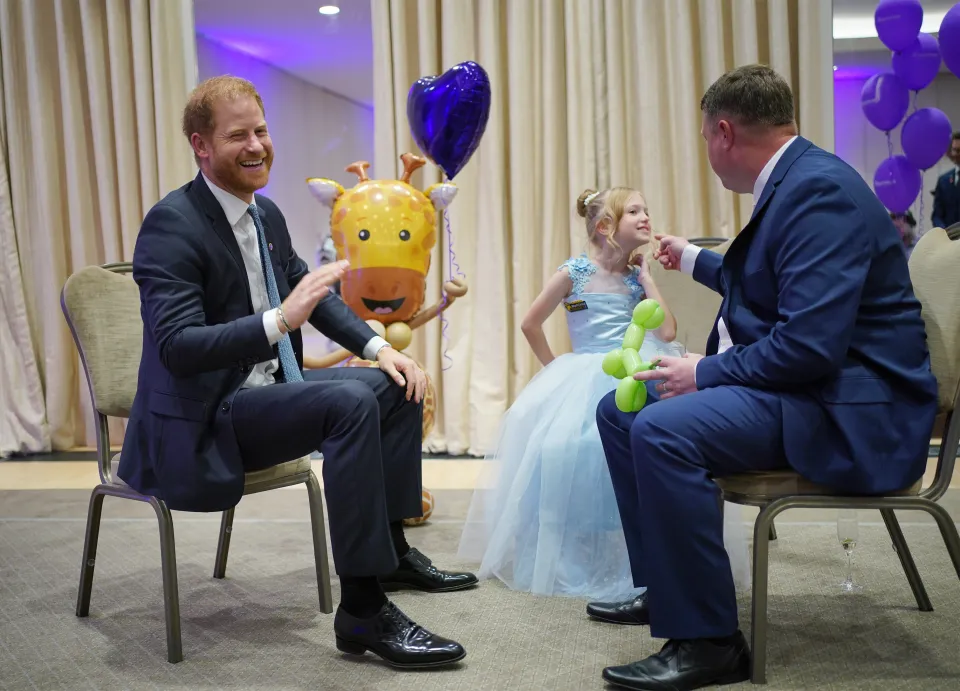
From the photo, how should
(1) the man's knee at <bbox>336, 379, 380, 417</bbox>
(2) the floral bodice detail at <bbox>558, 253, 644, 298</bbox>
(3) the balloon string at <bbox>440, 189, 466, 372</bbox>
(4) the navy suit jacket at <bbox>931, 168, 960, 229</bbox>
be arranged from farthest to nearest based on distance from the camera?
1. (3) the balloon string at <bbox>440, 189, 466, 372</bbox>
2. (4) the navy suit jacket at <bbox>931, 168, 960, 229</bbox>
3. (2) the floral bodice detail at <bbox>558, 253, 644, 298</bbox>
4. (1) the man's knee at <bbox>336, 379, 380, 417</bbox>

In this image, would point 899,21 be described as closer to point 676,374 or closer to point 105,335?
point 676,374

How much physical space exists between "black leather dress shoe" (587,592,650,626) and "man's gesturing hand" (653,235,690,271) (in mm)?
809

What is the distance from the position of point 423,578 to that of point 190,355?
0.89 metres

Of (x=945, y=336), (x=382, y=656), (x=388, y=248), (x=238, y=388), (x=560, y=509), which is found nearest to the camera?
(x=945, y=336)

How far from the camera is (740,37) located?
416cm

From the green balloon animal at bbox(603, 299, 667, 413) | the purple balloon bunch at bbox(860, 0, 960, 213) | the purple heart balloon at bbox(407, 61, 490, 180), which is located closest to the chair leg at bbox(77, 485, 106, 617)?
the green balloon animal at bbox(603, 299, 667, 413)

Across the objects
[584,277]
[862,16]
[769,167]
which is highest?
[862,16]

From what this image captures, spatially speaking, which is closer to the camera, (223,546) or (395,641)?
(395,641)

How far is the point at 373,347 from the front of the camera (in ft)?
7.77

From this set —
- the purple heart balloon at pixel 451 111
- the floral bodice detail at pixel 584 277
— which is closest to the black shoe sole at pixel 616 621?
the floral bodice detail at pixel 584 277

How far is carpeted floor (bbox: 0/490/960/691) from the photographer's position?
6.31ft

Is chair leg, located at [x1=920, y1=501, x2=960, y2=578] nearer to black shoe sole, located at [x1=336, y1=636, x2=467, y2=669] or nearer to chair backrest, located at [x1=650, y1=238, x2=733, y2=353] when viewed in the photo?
black shoe sole, located at [x1=336, y1=636, x2=467, y2=669]

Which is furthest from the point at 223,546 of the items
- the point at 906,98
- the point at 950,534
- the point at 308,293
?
the point at 906,98

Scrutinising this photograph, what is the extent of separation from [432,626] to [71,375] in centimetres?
332
